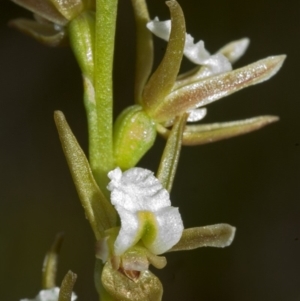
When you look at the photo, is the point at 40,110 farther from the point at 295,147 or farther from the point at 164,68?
the point at 164,68

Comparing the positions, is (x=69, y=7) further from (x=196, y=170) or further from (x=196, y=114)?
(x=196, y=170)

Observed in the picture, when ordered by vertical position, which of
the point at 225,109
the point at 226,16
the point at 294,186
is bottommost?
the point at 294,186

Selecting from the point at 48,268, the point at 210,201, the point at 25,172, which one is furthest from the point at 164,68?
the point at 25,172

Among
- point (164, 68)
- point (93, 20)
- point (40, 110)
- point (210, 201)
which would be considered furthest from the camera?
point (40, 110)

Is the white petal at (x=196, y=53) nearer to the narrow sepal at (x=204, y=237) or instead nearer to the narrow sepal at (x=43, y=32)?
the narrow sepal at (x=43, y=32)

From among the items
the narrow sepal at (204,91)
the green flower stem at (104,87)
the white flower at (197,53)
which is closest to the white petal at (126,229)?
the green flower stem at (104,87)

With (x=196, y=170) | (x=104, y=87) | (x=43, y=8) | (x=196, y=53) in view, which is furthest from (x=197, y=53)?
(x=196, y=170)
